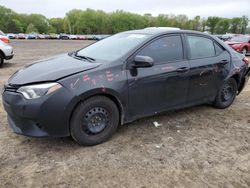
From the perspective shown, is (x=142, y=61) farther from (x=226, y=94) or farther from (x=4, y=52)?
(x=4, y=52)

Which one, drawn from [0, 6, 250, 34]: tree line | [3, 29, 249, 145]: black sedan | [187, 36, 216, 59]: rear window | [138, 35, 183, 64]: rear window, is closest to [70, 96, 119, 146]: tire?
[3, 29, 249, 145]: black sedan

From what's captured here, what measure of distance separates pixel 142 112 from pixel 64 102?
1.27 meters

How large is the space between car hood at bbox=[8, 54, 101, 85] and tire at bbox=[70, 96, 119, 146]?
439 mm

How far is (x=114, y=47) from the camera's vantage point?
4344 millimetres

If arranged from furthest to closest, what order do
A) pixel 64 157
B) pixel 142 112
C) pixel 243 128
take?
pixel 243 128 → pixel 142 112 → pixel 64 157

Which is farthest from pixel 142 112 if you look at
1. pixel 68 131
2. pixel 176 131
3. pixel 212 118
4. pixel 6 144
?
pixel 6 144

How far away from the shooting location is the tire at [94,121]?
3.50m

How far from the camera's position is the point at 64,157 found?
3.45m

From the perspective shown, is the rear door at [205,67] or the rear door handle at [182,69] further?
the rear door at [205,67]

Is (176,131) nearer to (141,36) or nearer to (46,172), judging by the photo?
(141,36)

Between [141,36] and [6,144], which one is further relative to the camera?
[141,36]

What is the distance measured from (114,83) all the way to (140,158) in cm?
102

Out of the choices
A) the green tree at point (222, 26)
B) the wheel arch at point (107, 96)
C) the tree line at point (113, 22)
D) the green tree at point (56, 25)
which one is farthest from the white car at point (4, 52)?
the green tree at point (56, 25)

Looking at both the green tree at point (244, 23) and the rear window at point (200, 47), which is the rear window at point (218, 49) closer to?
the rear window at point (200, 47)
